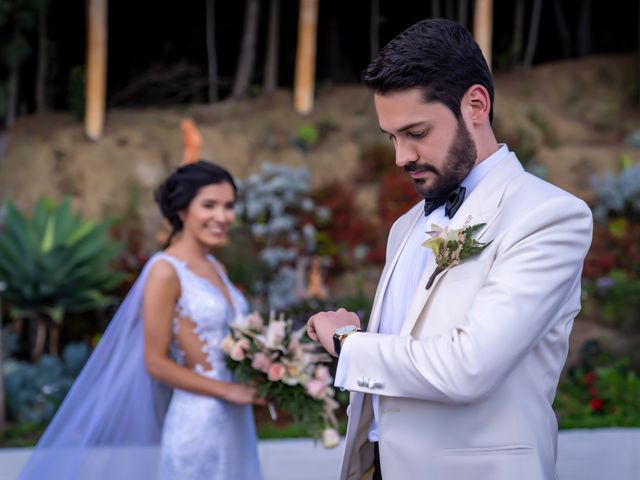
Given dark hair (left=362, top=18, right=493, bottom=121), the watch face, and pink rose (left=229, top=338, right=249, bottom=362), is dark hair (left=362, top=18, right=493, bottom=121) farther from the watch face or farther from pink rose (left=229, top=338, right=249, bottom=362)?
pink rose (left=229, top=338, right=249, bottom=362)

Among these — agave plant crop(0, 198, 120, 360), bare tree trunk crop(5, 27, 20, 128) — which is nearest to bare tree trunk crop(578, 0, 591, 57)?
bare tree trunk crop(5, 27, 20, 128)

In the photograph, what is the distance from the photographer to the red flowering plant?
7.55 metres

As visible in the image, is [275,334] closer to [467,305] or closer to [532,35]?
[467,305]

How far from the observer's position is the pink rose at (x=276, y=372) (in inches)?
147

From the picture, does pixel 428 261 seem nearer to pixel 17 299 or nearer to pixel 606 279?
pixel 17 299

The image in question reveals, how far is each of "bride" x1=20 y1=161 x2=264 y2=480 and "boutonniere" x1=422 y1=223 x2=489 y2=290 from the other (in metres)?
2.00

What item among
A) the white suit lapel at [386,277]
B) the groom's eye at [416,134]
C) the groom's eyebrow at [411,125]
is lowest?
the white suit lapel at [386,277]

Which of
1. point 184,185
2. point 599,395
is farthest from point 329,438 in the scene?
point 599,395

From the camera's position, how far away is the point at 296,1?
1510cm

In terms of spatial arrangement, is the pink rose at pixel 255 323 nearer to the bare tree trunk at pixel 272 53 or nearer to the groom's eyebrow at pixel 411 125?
the groom's eyebrow at pixel 411 125

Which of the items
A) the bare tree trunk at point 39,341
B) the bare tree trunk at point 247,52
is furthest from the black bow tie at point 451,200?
the bare tree trunk at point 247,52

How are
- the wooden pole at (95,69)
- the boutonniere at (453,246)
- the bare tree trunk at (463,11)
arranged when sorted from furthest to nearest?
1. the bare tree trunk at (463,11)
2. the wooden pole at (95,69)
3. the boutonniere at (453,246)

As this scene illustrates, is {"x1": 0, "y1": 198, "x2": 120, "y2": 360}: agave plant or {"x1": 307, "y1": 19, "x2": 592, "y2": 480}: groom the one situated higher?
{"x1": 307, "y1": 19, "x2": 592, "y2": 480}: groom

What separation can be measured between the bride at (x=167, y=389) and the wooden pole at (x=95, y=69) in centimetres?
861
